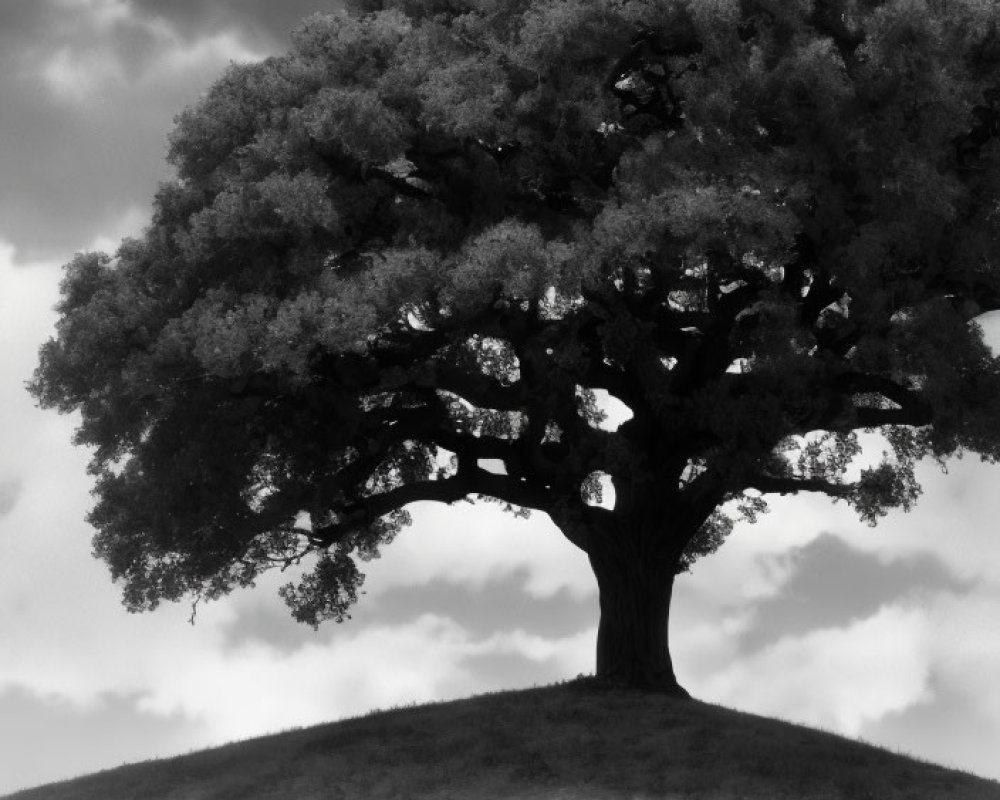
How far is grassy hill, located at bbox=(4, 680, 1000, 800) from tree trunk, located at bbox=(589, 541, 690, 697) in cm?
67

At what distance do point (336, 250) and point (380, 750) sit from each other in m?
8.34

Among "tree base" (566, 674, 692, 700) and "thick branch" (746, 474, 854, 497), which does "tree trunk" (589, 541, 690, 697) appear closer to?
"tree base" (566, 674, 692, 700)

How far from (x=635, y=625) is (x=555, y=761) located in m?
4.42

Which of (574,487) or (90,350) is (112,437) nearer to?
(90,350)

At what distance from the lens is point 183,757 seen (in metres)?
25.7

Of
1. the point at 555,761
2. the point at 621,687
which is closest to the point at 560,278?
the point at 555,761

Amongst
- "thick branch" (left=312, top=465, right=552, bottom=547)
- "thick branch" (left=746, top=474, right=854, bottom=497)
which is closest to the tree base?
"thick branch" (left=312, top=465, right=552, bottom=547)

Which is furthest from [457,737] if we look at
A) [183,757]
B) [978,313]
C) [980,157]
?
[980,157]

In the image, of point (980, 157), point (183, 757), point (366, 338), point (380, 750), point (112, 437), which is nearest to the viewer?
point (366, 338)

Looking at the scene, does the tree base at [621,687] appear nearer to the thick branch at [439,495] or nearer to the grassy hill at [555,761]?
the grassy hill at [555,761]

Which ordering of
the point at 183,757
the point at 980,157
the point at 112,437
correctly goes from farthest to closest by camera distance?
the point at 183,757
the point at 112,437
the point at 980,157

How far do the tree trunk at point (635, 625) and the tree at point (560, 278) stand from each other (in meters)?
0.07

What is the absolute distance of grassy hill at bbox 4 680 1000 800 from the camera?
19.4 meters

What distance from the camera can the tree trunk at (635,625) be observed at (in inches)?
945
